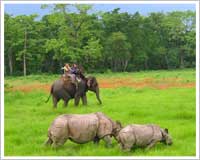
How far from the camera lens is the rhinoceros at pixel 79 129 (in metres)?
7.75

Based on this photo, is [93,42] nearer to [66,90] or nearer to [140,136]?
[66,90]

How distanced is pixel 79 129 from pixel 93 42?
24.5 metres

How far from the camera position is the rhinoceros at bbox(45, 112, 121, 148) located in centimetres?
775

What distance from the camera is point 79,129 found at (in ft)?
25.6

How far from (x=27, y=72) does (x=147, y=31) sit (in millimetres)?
14567

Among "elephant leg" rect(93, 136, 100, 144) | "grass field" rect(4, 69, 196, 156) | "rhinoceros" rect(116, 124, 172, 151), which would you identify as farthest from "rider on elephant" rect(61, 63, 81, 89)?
"rhinoceros" rect(116, 124, 172, 151)

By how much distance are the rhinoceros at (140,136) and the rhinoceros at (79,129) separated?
28cm

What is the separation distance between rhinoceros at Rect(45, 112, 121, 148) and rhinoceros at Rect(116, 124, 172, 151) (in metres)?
0.28

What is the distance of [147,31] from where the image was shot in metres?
41.3

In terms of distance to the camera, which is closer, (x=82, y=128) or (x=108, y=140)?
(x=82, y=128)

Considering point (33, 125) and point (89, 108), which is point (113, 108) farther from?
point (33, 125)

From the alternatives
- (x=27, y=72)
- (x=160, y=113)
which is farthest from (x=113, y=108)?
(x=27, y=72)

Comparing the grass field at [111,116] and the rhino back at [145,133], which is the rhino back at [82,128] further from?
the rhino back at [145,133]

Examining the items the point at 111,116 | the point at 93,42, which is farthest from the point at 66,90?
the point at 93,42
